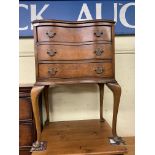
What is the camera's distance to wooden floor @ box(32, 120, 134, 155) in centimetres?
126

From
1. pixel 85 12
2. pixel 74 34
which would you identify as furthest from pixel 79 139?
pixel 85 12

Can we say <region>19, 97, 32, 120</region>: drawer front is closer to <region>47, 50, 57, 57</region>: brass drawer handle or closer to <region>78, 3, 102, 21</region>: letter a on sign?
<region>47, 50, 57, 57</region>: brass drawer handle

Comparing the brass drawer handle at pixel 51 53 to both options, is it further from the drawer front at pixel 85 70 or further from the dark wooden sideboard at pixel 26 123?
the dark wooden sideboard at pixel 26 123

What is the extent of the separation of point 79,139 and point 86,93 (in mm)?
609

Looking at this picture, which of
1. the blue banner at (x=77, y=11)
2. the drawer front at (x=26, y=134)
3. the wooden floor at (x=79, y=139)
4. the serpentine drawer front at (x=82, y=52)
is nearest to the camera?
the wooden floor at (x=79, y=139)

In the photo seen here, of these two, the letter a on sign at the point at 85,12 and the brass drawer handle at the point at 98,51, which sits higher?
the letter a on sign at the point at 85,12

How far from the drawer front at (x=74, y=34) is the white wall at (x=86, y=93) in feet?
1.96

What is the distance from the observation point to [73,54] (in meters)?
1.38

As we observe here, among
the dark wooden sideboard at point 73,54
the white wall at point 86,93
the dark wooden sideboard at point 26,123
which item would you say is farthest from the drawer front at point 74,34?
the white wall at point 86,93

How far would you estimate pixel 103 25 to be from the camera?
1.36m

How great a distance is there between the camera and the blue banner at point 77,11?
183 cm

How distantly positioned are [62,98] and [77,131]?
442mm

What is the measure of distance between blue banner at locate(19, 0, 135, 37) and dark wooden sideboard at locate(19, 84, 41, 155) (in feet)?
1.98
